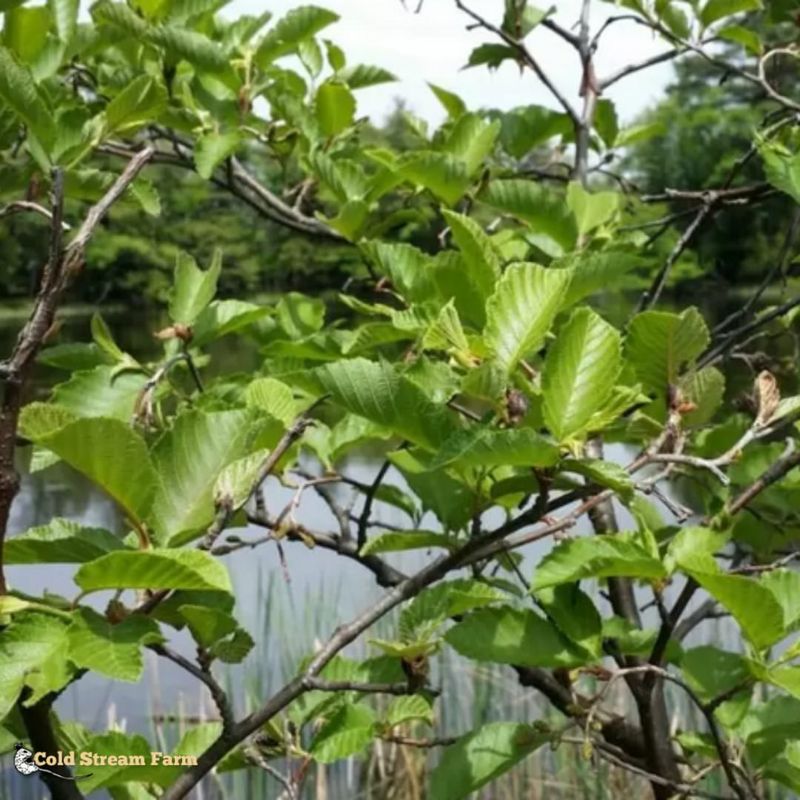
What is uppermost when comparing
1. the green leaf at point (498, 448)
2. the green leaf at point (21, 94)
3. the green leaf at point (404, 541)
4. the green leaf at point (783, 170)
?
the green leaf at point (21, 94)

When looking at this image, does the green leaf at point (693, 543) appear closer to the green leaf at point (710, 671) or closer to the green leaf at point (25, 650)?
the green leaf at point (710, 671)

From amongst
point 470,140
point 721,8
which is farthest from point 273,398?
point 721,8

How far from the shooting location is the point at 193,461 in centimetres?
46

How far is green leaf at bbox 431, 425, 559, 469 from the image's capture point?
0.47 metres

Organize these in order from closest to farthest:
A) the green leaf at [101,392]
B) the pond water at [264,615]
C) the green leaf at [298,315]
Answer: the green leaf at [101,392]
the green leaf at [298,315]
the pond water at [264,615]

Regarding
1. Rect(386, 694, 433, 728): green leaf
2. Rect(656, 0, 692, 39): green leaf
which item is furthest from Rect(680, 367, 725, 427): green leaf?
Rect(656, 0, 692, 39): green leaf

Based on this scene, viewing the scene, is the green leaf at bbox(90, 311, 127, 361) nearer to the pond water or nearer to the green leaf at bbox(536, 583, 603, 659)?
the green leaf at bbox(536, 583, 603, 659)

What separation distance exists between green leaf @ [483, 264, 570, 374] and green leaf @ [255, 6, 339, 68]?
64cm

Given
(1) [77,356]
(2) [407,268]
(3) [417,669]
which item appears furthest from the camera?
(1) [77,356]

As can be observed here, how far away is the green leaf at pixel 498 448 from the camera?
0.47 metres

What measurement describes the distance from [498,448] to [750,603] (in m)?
0.17

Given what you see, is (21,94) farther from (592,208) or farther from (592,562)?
(592,208)

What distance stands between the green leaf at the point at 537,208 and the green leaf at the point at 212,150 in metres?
0.24

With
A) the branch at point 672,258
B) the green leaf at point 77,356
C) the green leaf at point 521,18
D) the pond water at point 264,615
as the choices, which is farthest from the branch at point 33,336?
the pond water at point 264,615
